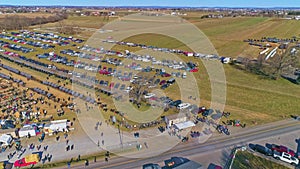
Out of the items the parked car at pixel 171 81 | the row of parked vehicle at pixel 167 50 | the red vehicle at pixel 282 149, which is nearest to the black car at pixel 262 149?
the red vehicle at pixel 282 149

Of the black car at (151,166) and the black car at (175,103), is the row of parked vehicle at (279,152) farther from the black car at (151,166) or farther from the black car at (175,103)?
the black car at (175,103)

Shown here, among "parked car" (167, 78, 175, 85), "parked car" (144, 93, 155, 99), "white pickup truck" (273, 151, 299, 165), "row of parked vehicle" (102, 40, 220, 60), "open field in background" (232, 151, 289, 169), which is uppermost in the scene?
"row of parked vehicle" (102, 40, 220, 60)

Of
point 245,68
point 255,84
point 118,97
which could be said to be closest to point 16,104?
point 118,97

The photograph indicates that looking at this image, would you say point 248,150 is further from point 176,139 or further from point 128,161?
point 128,161

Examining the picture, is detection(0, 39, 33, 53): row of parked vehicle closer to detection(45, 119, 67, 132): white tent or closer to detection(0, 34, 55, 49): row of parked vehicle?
detection(0, 34, 55, 49): row of parked vehicle

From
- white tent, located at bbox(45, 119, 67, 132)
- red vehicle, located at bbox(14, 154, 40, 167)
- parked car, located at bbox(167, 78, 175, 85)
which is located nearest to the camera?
red vehicle, located at bbox(14, 154, 40, 167)

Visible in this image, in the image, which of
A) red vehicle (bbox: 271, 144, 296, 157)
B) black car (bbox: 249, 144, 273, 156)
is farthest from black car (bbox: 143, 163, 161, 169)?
red vehicle (bbox: 271, 144, 296, 157)
